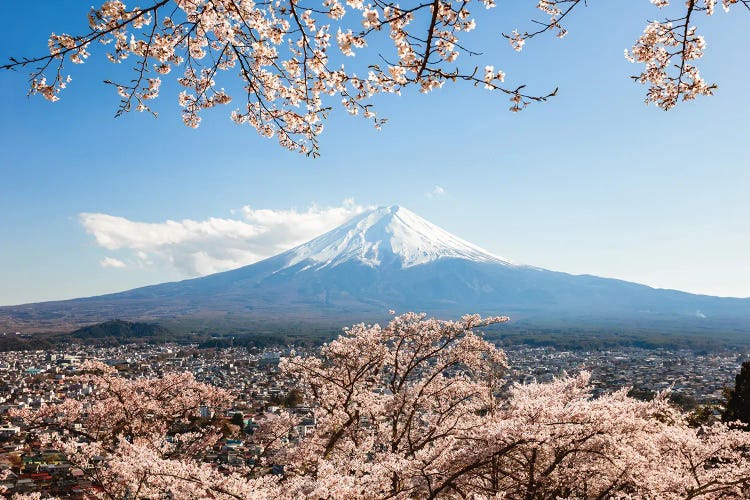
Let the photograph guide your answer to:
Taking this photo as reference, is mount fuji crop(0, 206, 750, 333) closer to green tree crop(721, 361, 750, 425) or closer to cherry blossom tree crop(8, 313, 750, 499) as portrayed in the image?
green tree crop(721, 361, 750, 425)

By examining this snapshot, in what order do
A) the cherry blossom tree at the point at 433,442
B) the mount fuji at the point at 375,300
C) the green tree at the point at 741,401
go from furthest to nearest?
1. the mount fuji at the point at 375,300
2. the green tree at the point at 741,401
3. the cherry blossom tree at the point at 433,442

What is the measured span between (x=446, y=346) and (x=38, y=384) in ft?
133

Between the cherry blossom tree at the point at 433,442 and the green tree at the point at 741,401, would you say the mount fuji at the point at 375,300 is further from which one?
the cherry blossom tree at the point at 433,442

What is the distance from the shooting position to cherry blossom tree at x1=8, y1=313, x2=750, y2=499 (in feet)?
14.1

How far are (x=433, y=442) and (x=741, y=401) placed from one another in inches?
598

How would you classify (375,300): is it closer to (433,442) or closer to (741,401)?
(741,401)

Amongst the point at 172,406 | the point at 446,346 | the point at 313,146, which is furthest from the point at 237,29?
the point at 172,406

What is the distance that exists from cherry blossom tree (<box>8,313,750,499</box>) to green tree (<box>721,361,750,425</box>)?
11164 mm

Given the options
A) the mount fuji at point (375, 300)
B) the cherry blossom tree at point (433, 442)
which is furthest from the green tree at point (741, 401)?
the mount fuji at point (375, 300)

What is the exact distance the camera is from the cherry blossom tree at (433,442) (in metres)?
4.31

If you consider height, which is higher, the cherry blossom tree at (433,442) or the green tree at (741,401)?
the cherry blossom tree at (433,442)

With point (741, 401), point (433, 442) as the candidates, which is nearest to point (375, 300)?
point (741, 401)

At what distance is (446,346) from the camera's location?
27.8ft

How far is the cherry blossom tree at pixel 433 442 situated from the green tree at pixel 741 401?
440 inches
